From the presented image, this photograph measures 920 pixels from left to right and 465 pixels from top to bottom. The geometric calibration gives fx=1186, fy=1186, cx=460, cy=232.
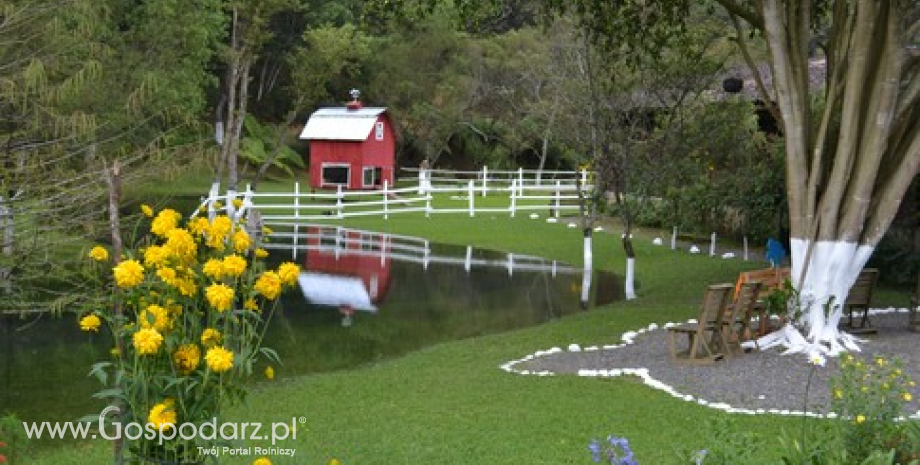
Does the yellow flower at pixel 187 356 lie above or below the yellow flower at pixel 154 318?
below

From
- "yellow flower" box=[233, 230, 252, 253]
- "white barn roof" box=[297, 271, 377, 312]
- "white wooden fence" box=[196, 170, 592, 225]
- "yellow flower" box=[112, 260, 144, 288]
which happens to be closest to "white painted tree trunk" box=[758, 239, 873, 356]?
"white barn roof" box=[297, 271, 377, 312]

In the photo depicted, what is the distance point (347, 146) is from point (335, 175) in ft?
5.67

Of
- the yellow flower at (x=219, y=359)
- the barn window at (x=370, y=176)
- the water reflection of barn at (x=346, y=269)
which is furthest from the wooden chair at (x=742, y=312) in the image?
the barn window at (x=370, y=176)

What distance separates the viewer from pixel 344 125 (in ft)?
148

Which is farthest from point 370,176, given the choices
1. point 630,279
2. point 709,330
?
point 709,330

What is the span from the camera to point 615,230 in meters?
30.4

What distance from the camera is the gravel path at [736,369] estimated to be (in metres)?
9.98

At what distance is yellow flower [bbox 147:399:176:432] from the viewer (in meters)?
4.91

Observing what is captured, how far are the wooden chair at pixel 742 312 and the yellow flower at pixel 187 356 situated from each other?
7478 millimetres

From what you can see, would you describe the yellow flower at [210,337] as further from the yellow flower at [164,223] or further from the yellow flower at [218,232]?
the yellow flower at [164,223]

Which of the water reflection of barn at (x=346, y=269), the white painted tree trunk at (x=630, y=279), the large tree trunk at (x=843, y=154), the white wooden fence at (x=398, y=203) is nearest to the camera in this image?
the large tree trunk at (x=843, y=154)

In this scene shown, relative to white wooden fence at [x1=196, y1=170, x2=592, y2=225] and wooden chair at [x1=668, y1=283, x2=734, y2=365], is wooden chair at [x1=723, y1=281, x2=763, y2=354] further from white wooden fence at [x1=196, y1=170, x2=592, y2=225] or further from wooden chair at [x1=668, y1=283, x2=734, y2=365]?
white wooden fence at [x1=196, y1=170, x2=592, y2=225]

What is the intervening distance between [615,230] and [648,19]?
14984 mm

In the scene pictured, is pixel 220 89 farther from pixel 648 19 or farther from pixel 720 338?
pixel 720 338
